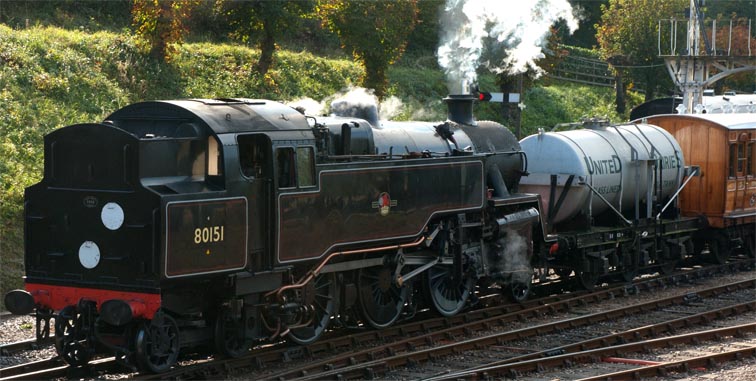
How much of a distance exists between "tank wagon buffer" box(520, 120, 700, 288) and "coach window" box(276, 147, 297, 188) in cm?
594

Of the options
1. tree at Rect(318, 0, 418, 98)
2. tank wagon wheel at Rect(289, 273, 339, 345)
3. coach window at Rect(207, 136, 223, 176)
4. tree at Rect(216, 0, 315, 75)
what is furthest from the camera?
tree at Rect(318, 0, 418, 98)

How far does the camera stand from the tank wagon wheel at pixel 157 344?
10.1 meters

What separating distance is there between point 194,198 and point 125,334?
1.52 metres

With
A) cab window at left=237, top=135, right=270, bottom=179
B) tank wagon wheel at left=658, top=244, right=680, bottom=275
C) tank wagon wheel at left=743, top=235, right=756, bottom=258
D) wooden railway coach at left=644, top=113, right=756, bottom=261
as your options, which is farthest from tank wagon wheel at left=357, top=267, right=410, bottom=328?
tank wagon wheel at left=743, top=235, right=756, bottom=258

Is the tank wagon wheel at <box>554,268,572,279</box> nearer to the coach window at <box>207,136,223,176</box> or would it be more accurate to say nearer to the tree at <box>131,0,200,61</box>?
the coach window at <box>207,136,223,176</box>

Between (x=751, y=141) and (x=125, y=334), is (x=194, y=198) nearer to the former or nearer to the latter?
(x=125, y=334)

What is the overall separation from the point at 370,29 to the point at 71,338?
18.6 m

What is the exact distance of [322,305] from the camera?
1239cm

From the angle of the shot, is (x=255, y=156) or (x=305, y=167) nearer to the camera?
(x=255, y=156)

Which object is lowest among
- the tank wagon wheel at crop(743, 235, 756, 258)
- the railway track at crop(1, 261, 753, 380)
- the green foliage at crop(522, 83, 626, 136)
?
the railway track at crop(1, 261, 753, 380)

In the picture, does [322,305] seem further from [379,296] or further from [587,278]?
[587,278]

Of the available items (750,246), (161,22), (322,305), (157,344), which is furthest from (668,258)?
(161,22)

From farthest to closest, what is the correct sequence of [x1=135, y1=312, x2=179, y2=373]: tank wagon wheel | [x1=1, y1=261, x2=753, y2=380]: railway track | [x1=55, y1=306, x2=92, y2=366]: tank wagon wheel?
[x1=1, y1=261, x2=753, y2=380]: railway track → [x1=55, y1=306, x2=92, y2=366]: tank wagon wheel → [x1=135, y1=312, x2=179, y2=373]: tank wagon wheel

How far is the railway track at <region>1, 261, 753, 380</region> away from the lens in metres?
10.8
